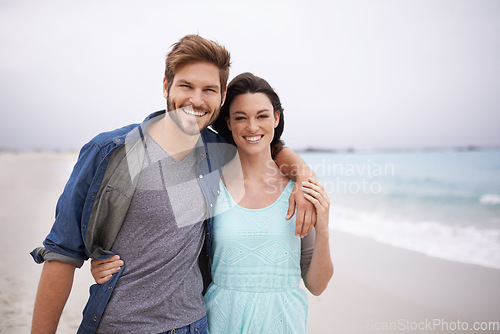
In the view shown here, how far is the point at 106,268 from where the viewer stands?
5.90 feet

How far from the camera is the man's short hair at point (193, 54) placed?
2020 mm

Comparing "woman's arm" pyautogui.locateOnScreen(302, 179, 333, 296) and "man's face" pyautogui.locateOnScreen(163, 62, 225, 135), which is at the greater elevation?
"man's face" pyautogui.locateOnScreen(163, 62, 225, 135)

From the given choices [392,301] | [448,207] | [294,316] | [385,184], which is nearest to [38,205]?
[392,301]

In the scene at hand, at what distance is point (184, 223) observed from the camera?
1908mm

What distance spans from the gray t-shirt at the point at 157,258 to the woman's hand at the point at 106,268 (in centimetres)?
4

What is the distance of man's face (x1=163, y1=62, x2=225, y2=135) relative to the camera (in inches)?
79.6

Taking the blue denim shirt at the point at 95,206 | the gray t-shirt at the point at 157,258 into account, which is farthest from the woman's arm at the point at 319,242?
the blue denim shirt at the point at 95,206

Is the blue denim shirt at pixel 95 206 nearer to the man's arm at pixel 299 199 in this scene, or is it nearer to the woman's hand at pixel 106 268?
the woman's hand at pixel 106 268

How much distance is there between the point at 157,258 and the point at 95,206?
401 millimetres

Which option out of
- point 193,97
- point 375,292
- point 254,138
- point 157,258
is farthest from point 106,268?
point 375,292

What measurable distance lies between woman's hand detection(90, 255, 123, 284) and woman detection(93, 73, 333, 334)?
568 millimetres

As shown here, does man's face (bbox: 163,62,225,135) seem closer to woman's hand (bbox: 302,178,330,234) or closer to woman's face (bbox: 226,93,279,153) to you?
woman's face (bbox: 226,93,279,153)

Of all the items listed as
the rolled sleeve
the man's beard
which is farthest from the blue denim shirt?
the man's beard

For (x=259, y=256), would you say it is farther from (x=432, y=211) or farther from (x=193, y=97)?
(x=432, y=211)
